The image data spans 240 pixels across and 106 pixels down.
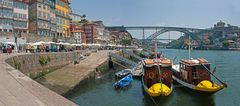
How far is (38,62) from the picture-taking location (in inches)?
1773

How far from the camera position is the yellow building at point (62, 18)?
335ft

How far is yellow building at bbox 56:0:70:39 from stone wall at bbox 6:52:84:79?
43.4 metres

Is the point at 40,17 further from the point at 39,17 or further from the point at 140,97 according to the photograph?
the point at 140,97

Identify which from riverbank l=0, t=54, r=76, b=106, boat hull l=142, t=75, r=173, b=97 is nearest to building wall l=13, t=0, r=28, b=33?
boat hull l=142, t=75, r=173, b=97

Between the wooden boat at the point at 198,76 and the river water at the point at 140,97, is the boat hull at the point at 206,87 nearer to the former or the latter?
the wooden boat at the point at 198,76

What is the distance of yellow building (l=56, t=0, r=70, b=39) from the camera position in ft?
335

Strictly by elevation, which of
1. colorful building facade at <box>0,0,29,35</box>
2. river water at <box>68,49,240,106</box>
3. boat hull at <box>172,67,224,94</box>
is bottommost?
river water at <box>68,49,240,106</box>

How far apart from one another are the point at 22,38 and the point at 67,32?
158 feet

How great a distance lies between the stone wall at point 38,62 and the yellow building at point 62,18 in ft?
142

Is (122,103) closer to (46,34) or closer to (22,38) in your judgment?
(22,38)

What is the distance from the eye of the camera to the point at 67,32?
4498 inches

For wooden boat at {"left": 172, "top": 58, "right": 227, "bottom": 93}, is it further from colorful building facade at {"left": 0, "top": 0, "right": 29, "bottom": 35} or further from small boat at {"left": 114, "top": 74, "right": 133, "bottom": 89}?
colorful building facade at {"left": 0, "top": 0, "right": 29, "bottom": 35}

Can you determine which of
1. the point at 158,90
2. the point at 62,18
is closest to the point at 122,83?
the point at 158,90

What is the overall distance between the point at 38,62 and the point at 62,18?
208 feet
